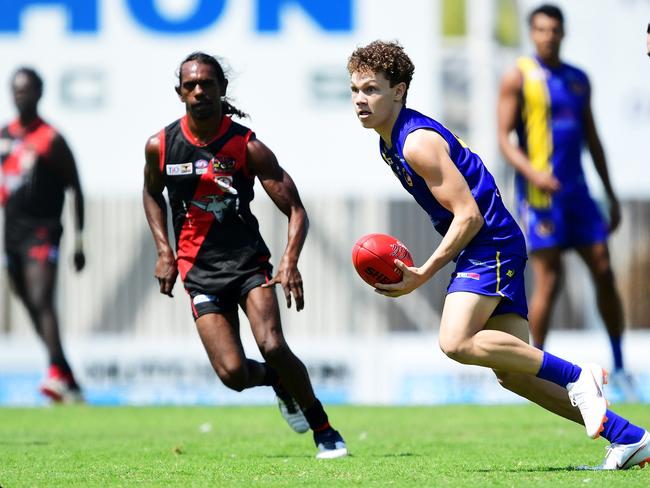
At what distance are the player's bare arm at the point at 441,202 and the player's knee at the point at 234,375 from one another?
1.54 meters

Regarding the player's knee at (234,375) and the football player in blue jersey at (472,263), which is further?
the player's knee at (234,375)

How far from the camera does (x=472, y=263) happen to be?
262 inches

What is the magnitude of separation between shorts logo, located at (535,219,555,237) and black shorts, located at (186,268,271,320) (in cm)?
395

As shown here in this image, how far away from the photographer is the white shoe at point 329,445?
756 centimetres

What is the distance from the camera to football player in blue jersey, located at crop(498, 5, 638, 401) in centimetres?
1122

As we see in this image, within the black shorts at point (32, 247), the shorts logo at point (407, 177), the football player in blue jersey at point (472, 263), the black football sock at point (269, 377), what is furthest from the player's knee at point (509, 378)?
the black shorts at point (32, 247)

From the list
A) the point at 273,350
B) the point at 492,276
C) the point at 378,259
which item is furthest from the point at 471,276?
the point at 273,350

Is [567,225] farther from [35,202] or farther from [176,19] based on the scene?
[176,19]

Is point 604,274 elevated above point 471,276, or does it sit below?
below

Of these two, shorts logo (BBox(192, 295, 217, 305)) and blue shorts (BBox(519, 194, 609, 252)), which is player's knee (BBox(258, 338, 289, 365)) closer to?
shorts logo (BBox(192, 295, 217, 305))

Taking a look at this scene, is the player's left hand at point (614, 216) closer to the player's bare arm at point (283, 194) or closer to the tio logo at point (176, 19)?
the tio logo at point (176, 19)

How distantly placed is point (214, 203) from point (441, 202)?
1.85 metres

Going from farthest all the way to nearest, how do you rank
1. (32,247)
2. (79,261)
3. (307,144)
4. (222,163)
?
(307,144), (32,247), (79,261), (222,163)

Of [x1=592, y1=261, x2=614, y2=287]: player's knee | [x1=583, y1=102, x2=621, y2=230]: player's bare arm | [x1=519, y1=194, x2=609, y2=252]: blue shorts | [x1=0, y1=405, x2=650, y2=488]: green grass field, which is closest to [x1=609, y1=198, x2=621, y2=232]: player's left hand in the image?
[x1=583, y1=102, x2=621, y2=230]: player's bare arm
